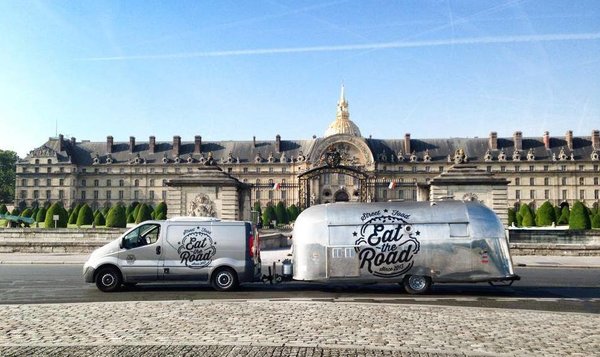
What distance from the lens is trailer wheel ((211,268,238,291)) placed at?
50.1 feet

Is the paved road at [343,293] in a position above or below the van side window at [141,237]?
below

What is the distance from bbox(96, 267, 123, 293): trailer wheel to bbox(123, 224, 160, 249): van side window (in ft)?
2.42

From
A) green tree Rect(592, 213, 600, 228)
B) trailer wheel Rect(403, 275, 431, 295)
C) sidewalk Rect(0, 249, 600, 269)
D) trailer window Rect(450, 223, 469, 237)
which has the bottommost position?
sidewalk Rect(0, 249, 600, 269)

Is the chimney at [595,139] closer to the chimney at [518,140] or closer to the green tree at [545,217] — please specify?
the chimney at [518,140]

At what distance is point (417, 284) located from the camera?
591 inches

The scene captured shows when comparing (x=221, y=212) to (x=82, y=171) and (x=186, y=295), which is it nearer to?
(x=186, y=295)

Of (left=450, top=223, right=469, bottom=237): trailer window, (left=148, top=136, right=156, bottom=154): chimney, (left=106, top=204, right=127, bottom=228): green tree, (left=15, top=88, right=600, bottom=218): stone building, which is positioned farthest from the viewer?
(left=148, top=136, right=156, bottom=154): chimney

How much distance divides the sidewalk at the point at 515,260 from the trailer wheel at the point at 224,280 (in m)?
8.11

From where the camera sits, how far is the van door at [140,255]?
1520 centimetres

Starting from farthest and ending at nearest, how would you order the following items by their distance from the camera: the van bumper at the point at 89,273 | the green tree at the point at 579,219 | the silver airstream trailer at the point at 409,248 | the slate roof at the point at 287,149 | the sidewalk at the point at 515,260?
the slate roof at the point at 287,149, the green tree at the point at 579,219, the sidewalk at the point at 515,260, the van bumper at the point at 89,273, the silver airstream trailer at the point at 409,248

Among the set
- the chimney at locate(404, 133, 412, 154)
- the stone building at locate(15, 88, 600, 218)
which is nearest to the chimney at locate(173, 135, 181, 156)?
the stone building at locate(15, 88, 600, 218)

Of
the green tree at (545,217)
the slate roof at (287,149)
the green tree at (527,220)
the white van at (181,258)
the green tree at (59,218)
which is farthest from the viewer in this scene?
the slate roof at (287,149)

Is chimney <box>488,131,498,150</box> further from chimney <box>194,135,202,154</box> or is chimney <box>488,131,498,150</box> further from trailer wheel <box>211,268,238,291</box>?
trailer wheel <box>211,268,238,291</box>

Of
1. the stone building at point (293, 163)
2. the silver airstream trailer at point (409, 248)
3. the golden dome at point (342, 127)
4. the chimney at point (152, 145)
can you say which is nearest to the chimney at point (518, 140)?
the stone building at point (293, 163)
